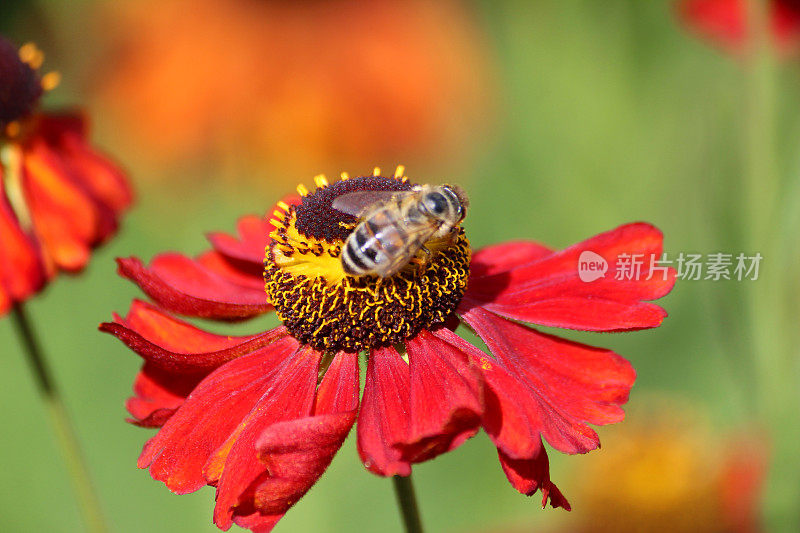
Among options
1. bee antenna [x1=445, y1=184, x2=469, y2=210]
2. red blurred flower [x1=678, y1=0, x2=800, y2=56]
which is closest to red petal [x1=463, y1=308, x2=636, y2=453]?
bee antenna [x1=445, y1=184, x2=469, y2=210]

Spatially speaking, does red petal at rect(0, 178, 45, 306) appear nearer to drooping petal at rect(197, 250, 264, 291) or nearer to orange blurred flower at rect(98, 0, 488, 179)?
drooping petal at rect(197, 250, 264, 291)

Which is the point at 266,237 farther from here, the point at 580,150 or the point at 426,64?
the point at 426,64

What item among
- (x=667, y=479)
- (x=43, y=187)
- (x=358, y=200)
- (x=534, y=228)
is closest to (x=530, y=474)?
(x=358, y=200)

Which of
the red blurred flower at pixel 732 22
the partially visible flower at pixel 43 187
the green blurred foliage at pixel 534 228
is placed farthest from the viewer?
the green blurred foliage at pixel 534 228

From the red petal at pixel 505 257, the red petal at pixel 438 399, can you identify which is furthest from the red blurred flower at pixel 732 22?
the red petal at pixel 438 399

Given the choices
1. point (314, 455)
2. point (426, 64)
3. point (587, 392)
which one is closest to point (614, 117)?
point (426, 64)

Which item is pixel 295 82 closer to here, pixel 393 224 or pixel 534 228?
pixel 534 228

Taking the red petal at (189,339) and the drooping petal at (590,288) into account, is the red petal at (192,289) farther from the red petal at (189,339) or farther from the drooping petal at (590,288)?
the drooping petal at (590,288)
